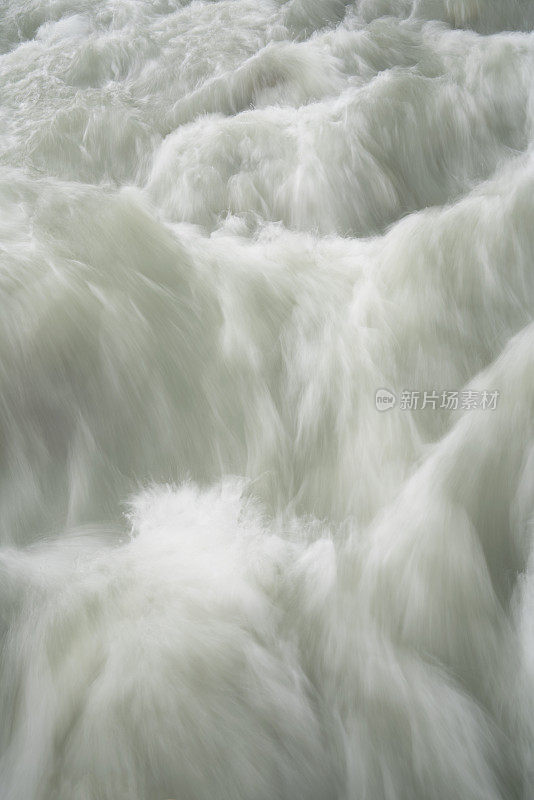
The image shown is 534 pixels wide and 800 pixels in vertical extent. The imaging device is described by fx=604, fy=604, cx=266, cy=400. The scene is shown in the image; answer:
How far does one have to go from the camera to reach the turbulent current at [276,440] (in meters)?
1.82

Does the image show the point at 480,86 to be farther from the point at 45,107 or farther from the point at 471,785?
the point at 471,785

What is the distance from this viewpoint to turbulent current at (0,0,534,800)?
1.82m

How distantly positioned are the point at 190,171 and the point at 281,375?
1.75 m

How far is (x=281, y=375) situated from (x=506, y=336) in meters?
1.08

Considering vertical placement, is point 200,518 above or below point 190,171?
below

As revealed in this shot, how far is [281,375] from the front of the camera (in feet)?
9.25

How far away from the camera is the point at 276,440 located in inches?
104

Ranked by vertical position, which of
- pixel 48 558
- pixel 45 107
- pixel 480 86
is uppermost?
pixel 45 107

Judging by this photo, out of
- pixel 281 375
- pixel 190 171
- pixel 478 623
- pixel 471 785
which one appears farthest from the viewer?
pixel 190 171

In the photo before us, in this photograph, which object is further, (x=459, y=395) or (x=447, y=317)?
(x=447, y=317)

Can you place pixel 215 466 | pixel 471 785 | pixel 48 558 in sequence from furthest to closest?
pixel 215 466, pixel 48 558, pixel 471 785

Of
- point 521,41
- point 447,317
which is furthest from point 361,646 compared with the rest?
point 521,41

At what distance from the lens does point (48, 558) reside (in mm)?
2217

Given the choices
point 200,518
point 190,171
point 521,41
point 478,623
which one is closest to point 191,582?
point 200,518
